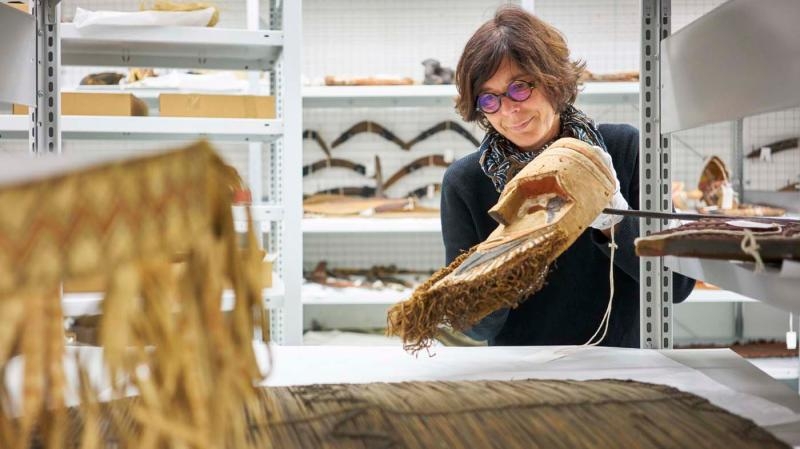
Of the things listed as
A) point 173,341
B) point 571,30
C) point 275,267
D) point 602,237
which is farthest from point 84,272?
point 571,30

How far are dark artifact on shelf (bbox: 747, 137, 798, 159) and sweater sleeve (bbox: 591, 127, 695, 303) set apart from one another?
228 cm

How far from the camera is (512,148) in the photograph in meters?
1.41

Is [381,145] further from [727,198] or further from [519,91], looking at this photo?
[519,91]

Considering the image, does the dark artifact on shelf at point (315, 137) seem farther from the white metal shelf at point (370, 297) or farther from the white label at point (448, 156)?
the white metal shelf at point (370, 297)

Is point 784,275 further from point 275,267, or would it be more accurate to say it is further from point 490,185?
point 275,267

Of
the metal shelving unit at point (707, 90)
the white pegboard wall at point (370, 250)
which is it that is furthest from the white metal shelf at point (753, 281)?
the white pegboard wall at point (370, 250)

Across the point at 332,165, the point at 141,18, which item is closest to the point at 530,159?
the point at 141,18

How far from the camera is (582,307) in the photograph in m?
1.48

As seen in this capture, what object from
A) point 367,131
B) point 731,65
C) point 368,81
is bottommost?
point 731,65

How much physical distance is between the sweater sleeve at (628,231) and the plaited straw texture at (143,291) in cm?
75

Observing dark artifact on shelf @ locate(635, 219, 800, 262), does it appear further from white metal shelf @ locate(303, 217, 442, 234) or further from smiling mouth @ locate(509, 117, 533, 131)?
white metal shelf @ locate(303, 217, 442, 234)

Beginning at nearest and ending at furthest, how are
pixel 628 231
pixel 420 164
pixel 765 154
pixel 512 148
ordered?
pixel 628 231, pixel 512 148, pixel 765 154, pixel 420 164

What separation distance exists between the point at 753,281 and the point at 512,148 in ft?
2.62

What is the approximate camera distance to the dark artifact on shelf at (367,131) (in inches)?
140
